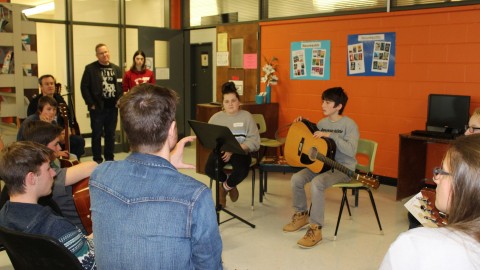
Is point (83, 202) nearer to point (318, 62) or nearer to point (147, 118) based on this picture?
point (147, 118)

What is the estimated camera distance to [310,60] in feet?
19.6

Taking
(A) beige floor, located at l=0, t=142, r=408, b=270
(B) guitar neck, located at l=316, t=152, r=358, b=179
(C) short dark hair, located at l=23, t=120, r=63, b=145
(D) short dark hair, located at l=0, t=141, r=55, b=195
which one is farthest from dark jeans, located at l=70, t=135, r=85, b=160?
(D) short dark hair, located at l=0, t=141, r=55, b=195

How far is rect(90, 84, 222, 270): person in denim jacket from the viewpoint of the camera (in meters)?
1.22

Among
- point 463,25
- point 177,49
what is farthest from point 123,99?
point 177,49

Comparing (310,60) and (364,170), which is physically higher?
(310,60)

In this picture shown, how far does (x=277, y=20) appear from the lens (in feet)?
20.6

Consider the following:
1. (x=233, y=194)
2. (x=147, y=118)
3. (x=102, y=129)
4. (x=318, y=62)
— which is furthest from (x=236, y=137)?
(x=147, y=118)

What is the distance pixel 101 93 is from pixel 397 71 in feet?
11.9

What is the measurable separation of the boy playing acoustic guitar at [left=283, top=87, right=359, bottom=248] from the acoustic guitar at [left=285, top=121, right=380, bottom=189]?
6cm

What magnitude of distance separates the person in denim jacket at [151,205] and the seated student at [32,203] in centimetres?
52

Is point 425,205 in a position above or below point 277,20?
below

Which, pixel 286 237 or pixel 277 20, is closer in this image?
pixel 286 237

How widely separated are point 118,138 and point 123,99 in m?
6.19

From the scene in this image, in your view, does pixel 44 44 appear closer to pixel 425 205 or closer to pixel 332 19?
pixel 332 19
